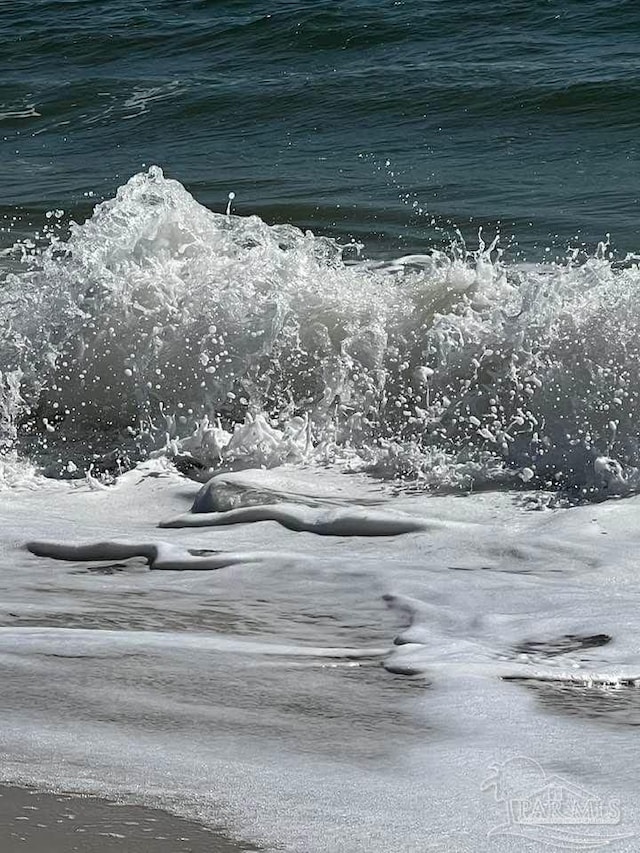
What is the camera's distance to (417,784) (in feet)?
8.29

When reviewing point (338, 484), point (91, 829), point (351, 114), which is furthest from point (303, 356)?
point (351, 114)

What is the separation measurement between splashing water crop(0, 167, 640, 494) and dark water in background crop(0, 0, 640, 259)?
6.47ft

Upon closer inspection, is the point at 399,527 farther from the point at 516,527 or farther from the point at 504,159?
the point at 504,159

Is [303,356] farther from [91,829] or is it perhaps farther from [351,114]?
[351,114]

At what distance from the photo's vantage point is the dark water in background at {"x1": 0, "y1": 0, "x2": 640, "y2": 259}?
805cm

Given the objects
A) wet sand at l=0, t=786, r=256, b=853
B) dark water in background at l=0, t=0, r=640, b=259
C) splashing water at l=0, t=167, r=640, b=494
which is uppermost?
dark water in background at l=0, t=0, r=640, b=259

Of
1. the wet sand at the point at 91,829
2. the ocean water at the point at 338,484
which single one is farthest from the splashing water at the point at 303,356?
the wet sand at the point at 91,829

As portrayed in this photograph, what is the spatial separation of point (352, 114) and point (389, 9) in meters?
2.73

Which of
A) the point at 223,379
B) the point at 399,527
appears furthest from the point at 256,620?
the point at 223,379

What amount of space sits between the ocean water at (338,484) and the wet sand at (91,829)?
→ 0.07 m

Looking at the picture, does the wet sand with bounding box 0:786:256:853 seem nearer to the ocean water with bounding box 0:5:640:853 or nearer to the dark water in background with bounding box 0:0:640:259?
the ocean water with bounding box 0:5:640:853

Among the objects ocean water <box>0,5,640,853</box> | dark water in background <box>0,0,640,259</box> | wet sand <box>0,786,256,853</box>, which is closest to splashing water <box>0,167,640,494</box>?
ocean water <box>0,5,640,853</box>

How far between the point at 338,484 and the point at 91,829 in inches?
91.3

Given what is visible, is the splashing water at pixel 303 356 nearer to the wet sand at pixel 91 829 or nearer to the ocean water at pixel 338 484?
the ocean water at pixel 338 484
